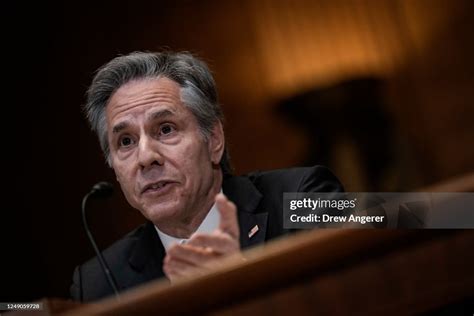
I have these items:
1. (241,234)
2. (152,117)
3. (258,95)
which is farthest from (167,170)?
(258,95)

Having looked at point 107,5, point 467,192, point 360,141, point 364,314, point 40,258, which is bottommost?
point 40,258

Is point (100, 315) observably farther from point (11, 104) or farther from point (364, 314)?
point (11, 104)

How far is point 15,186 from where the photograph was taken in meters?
3.35

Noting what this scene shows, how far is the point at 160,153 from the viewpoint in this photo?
2.38 metres

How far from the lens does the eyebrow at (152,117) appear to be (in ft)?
7.95

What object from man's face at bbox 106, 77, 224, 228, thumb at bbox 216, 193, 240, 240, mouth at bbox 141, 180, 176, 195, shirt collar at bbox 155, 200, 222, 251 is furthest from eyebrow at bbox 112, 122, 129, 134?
thumb at bbox 216, 193, 240, 240

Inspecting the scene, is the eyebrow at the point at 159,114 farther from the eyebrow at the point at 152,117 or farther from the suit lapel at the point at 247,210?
the suit lapel at the point at 247,210

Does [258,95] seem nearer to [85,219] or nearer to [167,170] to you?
[167,170]

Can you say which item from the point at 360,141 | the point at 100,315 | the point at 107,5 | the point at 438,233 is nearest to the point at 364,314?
the point at 438,233

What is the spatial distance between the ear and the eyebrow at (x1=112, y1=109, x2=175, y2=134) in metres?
0.18

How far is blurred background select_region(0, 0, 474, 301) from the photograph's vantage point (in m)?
3.20

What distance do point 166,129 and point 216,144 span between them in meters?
0.22

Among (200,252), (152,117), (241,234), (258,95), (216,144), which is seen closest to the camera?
(200,252)

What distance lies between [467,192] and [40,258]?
8.00 ft
